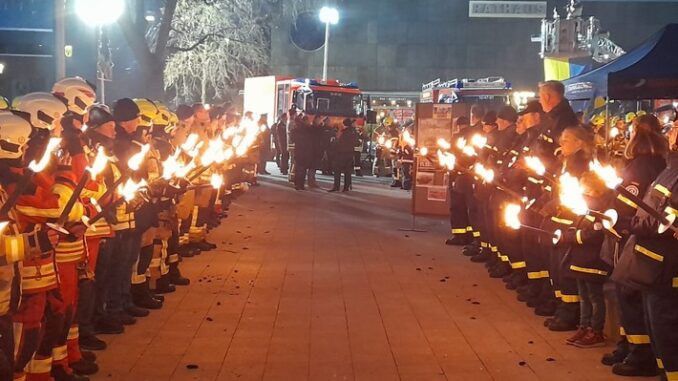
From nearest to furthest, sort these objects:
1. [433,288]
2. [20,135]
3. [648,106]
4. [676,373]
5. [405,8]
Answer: [20,135]
[676,373]
[433,288]
[648,106]
[405,8]

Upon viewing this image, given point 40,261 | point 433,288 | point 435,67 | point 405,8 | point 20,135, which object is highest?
point 405,8

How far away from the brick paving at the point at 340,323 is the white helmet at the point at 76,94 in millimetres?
2080

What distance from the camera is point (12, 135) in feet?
17.6

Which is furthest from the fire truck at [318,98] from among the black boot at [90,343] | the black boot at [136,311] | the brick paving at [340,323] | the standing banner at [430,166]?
the black boot at [90,343]

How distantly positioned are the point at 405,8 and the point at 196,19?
53.9ft

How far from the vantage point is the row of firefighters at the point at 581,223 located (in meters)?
→ 6.26

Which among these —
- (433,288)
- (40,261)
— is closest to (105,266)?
(40,261)

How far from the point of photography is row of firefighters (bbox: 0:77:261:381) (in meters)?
5.37

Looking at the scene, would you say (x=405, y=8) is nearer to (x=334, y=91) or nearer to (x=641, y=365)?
(x=334, y=91)

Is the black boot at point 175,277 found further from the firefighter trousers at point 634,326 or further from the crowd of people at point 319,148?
the crowd of people at point 319,148

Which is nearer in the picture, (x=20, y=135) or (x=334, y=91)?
(x=20, y=135)

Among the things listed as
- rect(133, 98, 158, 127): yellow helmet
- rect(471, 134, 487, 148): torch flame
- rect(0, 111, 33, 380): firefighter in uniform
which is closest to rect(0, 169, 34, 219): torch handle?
rect(0, 111, 33, 380): firefighter in uniform

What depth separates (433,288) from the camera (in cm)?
1081

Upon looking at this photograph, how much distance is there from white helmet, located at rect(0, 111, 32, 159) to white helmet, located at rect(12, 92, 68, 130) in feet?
2.90
